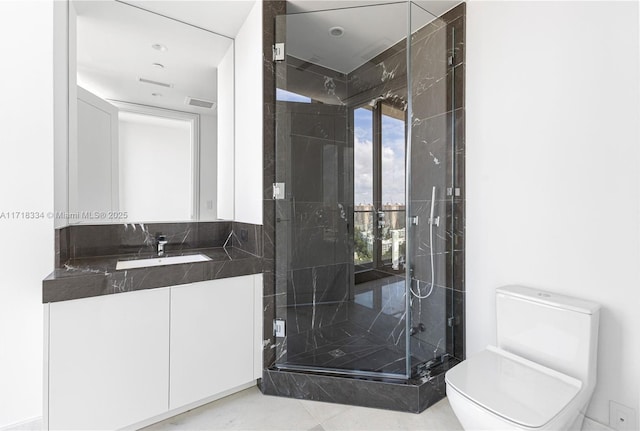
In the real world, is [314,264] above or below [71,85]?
below

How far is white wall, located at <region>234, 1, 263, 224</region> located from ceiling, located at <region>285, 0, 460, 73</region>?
0.24m

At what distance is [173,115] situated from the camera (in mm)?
2211

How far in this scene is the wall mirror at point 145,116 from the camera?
74.9 inches

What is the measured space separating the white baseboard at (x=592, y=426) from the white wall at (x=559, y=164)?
3cm

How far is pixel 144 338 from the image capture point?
157 cm

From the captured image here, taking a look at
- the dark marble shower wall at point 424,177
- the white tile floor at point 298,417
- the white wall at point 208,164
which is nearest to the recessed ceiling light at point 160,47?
the white wall at point 208,164

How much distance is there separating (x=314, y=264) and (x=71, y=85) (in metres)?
1.97

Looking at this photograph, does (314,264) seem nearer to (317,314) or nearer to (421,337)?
(317,314)

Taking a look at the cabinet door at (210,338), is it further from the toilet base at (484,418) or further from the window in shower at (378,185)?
the toilet base at (484,418)

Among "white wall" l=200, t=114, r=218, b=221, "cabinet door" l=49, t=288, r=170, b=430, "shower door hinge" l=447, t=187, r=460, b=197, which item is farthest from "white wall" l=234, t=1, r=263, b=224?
"shower door hinge" l=447, t=187, r=460, b=197

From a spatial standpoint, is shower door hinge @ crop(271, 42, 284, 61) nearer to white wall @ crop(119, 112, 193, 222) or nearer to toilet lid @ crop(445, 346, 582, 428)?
white wall @ crop(119, 112, 193, 222)

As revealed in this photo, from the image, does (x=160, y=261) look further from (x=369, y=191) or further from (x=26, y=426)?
(x=369, y=191)

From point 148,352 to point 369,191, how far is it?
1842 mm

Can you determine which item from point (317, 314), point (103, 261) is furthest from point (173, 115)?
point (317, 314)
